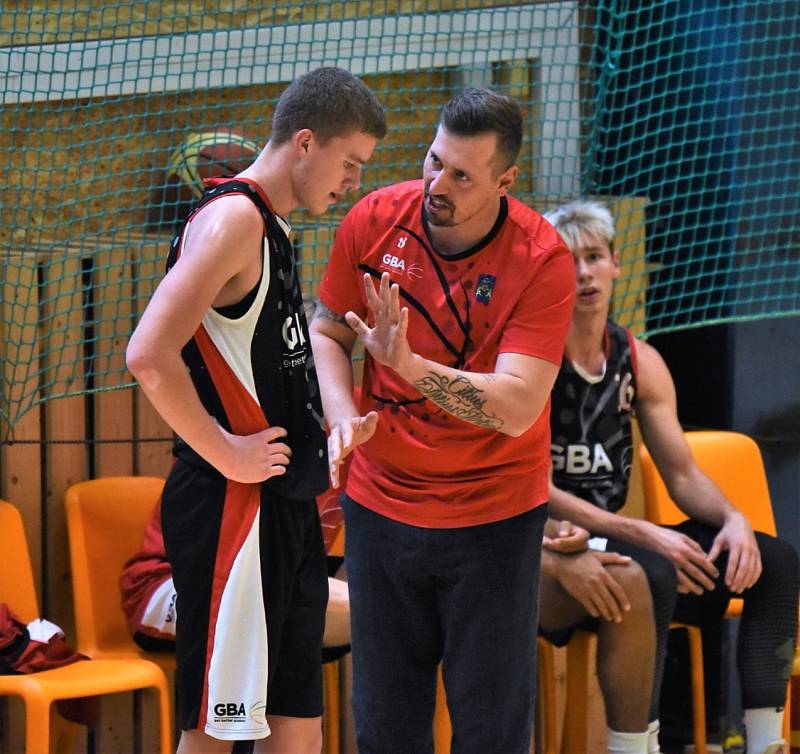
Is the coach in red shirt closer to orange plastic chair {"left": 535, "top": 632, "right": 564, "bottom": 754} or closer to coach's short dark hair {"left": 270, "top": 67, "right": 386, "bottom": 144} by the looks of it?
coach's short dark hair {"left": 270, "top": 67, "right": 386, "bottom": 144}

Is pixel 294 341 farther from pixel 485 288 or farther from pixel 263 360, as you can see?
pixel 485 288

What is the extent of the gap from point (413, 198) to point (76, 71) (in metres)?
1.68

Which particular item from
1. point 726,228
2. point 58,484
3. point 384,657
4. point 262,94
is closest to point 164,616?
point 58,484

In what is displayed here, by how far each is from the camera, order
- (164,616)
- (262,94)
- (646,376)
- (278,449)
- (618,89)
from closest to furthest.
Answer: (278,449) < (164,616) < (646,376) < (262,94) < (618,89)

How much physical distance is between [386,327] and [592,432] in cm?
141

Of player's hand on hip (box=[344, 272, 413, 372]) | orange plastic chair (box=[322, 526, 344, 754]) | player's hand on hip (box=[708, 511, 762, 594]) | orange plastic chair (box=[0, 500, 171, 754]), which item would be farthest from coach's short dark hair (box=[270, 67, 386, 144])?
player's hand on hip (box=[708, 511, 762, 594])

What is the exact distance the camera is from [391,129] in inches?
185

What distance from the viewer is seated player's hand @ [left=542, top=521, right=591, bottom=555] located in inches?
134

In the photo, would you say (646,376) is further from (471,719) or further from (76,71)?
(76,71)

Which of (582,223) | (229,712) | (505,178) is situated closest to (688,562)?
(582,223)

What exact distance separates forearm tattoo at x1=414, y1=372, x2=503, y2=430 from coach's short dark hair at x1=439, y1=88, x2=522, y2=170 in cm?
48

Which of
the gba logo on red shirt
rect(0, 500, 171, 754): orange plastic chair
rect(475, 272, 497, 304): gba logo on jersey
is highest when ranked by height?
the gba logo on red shirt

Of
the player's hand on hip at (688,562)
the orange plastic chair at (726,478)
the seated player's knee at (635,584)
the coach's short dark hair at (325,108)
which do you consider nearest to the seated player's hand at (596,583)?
the seated player's knee at (635,584)

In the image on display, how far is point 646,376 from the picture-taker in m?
3.80
